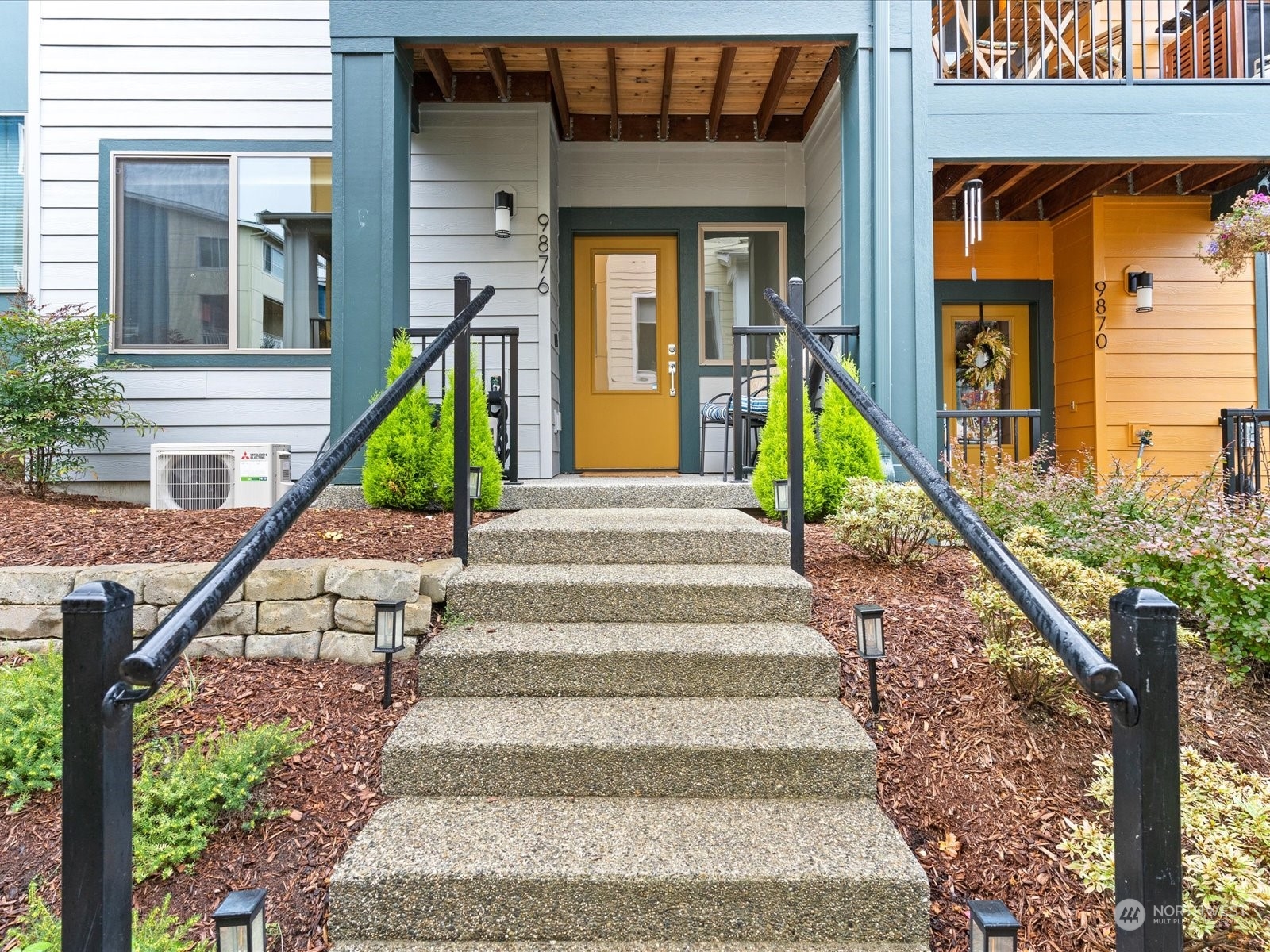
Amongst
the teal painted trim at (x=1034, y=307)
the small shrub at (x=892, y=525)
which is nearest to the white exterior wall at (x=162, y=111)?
Answer: the small shrub at (x=892, y=525)

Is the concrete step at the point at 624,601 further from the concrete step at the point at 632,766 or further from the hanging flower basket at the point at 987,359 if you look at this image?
the hanging flower basket at the point at 987,359

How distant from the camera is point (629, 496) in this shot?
11.9ft

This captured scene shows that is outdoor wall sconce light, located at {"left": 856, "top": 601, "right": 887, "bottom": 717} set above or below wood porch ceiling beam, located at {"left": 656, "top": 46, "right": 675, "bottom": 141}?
below

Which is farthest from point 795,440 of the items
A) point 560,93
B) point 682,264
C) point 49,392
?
point 49,392

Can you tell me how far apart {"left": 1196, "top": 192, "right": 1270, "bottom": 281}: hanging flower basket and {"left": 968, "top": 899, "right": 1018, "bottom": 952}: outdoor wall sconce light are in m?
4.63

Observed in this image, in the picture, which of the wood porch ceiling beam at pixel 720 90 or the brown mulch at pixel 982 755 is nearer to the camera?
the brown mulch at pixel 982 755

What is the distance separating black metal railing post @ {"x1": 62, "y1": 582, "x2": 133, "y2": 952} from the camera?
110cm

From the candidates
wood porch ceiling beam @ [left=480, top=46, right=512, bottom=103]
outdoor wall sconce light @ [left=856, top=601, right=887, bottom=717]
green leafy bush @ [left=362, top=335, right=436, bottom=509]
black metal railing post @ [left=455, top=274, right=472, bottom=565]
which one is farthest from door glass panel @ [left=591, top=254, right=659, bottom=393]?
outdoor wall sconce light @ [left=856, top=601, right=887, bottom=717]

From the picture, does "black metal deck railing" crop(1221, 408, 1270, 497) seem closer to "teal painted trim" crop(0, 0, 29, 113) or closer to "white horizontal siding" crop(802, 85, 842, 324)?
"white horizontal siding" crop(802, 85, 842, 324)

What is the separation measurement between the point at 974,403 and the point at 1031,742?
516 centimetres

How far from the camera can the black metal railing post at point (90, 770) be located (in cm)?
110

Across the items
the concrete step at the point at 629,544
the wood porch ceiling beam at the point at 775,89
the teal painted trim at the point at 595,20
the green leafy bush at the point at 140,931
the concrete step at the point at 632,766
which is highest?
the wood porch ceiling beam at the point at 775,89

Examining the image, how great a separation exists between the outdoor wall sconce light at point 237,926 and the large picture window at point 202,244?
4.36m

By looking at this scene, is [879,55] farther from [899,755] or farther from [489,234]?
[899,755]
